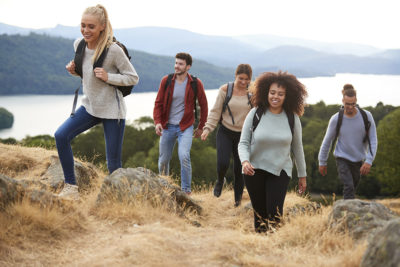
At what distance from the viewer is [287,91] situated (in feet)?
15.5

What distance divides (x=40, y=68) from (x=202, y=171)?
154181mm

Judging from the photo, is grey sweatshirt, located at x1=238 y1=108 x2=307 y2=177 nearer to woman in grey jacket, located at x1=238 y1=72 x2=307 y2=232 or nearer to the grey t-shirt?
woman in grey jacket, located at x1=238 y1=72 x2=307 y2=232

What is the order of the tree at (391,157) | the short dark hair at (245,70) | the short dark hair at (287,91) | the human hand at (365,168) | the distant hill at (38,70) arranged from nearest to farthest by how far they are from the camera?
the short dark hair at (287,91), the human hand at (365,168), the short dark hair at (245,70), the tree at (391,157), the distant hill at (38,70)

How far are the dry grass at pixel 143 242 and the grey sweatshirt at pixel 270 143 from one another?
0.69 m

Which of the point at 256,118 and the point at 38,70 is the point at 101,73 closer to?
the point at 256,118

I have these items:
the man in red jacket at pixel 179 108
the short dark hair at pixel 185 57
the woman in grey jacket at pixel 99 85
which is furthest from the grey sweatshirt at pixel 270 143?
the short dark hair at pixel 185 57

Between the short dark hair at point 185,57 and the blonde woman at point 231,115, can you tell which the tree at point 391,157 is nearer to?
the blonde woman at point 231,115

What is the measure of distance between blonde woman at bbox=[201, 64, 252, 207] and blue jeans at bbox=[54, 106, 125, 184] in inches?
71.6

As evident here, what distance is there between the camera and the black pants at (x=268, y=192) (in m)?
4.69

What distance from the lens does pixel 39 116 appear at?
329ft

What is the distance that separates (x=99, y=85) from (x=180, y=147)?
2.34 meters

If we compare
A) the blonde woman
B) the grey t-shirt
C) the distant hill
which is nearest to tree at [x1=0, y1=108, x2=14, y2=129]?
the distant hill

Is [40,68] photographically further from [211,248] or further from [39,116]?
[211,248]

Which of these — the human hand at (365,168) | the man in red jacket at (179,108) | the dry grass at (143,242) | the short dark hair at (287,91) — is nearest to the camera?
the dry grass at (143,242)
